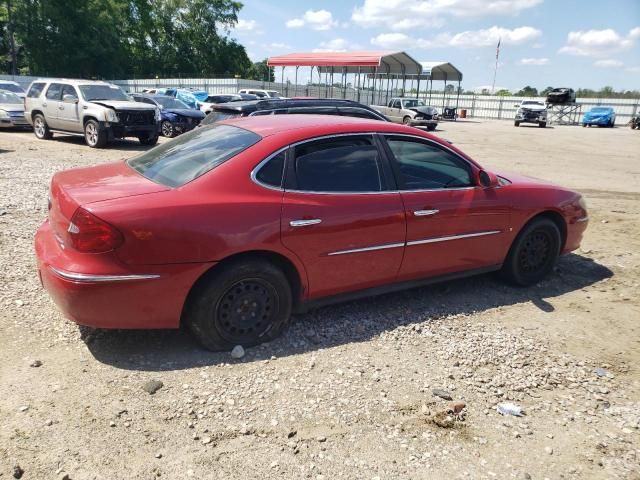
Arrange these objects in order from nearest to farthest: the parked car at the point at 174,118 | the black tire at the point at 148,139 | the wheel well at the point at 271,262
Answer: the wheel well at the point at 271,262 < the black tire at the point at 148,139 < the parked car at the point at 174,118

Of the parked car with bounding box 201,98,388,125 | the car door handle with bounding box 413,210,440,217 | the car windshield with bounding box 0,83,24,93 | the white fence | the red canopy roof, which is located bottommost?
the car door handle with bounding box 413,210,440,217

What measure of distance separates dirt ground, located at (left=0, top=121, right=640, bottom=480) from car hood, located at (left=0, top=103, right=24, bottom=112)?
14.9 meters

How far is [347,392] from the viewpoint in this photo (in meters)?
3.16

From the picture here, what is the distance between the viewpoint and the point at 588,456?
8.89ft

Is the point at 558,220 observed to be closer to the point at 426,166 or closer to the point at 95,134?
the point at 426,166

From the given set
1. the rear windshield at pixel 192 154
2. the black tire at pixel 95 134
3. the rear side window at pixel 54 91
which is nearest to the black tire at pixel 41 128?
the rear side window at pixel 54 91

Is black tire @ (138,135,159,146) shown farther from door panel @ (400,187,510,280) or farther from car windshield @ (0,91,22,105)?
door panel @ (400,187,510,280)

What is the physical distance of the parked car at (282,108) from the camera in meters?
9.23

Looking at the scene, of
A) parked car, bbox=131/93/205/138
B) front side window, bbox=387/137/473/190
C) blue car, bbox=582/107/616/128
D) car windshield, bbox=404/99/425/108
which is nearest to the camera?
front side window, bbox=387/137/473/190

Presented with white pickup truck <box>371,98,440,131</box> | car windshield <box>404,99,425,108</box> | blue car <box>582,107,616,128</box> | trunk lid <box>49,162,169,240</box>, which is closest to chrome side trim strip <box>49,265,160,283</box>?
trunk lid <box>49,162,169,240</box>

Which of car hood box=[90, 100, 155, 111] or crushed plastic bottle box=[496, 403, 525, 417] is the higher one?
car hood box=[90, 100, 155, 111]

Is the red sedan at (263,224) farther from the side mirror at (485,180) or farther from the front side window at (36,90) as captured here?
the front side window at (36,90)

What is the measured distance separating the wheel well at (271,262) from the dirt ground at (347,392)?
15.2 inches

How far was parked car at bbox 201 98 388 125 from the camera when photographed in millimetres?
9234
